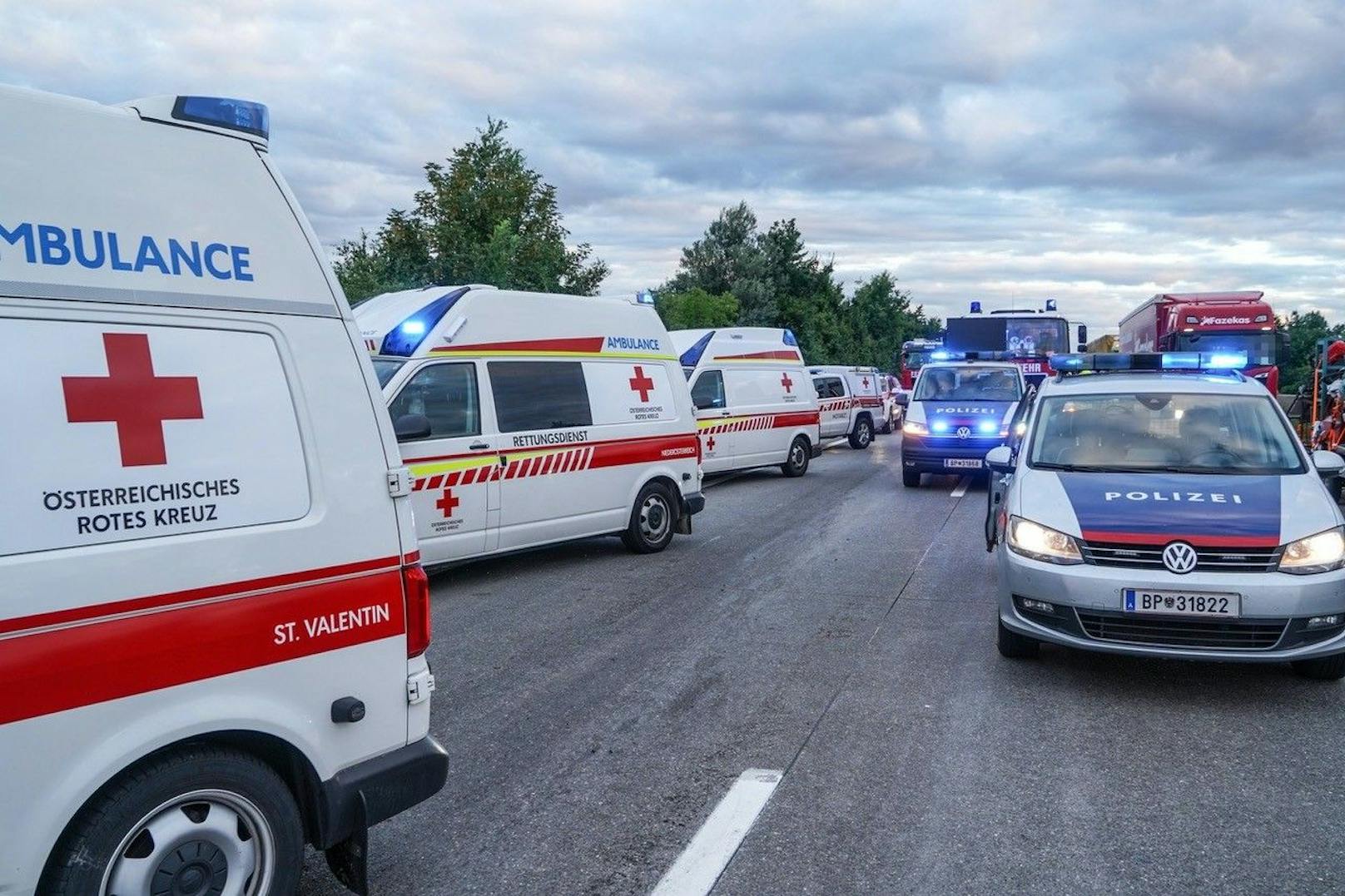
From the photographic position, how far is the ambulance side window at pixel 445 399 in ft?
26.2

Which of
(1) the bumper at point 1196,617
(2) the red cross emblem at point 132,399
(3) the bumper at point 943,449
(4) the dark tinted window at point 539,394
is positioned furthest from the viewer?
(3) the bumper at point 943,449

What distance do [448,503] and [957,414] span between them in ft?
30.6

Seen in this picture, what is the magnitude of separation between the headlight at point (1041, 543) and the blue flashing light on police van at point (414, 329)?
15.7ft

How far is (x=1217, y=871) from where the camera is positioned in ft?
11.9

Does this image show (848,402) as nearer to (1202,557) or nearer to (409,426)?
(1202,557)

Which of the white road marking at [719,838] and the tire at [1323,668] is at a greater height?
the white road marking at [719,838]

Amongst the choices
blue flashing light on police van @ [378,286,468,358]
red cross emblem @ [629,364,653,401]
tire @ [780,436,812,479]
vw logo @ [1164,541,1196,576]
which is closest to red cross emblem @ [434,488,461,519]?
blue flashing light on police van @ [378,286,468,358]

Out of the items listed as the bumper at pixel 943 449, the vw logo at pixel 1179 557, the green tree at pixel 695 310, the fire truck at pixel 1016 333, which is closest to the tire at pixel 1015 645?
the vw logo at pixel 1179 557

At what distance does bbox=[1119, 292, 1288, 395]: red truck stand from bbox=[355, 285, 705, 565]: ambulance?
1542 cm

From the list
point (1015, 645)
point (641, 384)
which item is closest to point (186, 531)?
point (1015, 645)

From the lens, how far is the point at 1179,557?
533 centimetres

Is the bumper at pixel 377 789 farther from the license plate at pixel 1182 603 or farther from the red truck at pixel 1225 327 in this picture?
the red truck at pixel 1225 327

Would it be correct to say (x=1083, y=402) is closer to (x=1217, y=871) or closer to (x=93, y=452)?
(x=1217, y=871)

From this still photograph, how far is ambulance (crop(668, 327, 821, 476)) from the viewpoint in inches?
621
